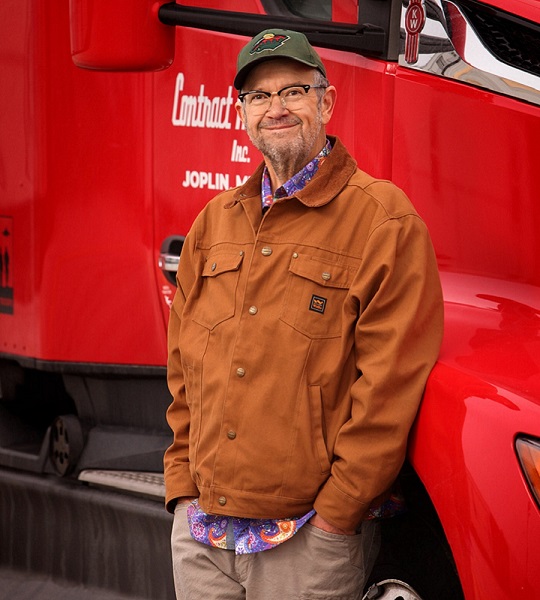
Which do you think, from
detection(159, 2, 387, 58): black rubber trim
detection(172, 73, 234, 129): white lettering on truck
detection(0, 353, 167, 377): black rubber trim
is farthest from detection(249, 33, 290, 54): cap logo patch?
detection(0, 353, 167, 377): black rubber trim

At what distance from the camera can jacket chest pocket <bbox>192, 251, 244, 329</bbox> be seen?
2.58 m

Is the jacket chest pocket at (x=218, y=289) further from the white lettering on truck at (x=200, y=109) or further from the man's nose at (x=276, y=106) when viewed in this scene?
the white lettering on truck at (x=200, y=109)

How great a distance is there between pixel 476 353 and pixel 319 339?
0.32 metres

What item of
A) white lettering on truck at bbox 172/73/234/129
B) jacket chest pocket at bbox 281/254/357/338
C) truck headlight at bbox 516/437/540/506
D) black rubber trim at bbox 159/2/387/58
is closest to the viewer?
truck headlight at bbox 516/437/540/506

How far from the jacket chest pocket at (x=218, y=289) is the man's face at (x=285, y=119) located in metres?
0.23

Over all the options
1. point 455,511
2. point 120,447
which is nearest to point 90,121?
point 120,447

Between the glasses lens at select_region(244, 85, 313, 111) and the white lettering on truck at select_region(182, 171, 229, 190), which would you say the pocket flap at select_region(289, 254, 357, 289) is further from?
the white lettering on truck at select_region(182, 171, 229, 190)

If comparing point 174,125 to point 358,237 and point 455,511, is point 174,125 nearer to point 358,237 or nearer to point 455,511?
point 358,237

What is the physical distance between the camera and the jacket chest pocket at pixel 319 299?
2.46 metres

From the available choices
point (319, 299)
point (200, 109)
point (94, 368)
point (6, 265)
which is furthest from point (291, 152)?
point (6, 265)

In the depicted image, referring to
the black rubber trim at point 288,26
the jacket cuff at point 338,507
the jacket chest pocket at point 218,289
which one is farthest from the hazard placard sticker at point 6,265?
the jacket cuff at point 338,507

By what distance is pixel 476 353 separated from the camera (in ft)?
8.16

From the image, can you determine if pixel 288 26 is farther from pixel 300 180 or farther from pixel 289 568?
pixel 289 568

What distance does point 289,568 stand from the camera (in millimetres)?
2523
